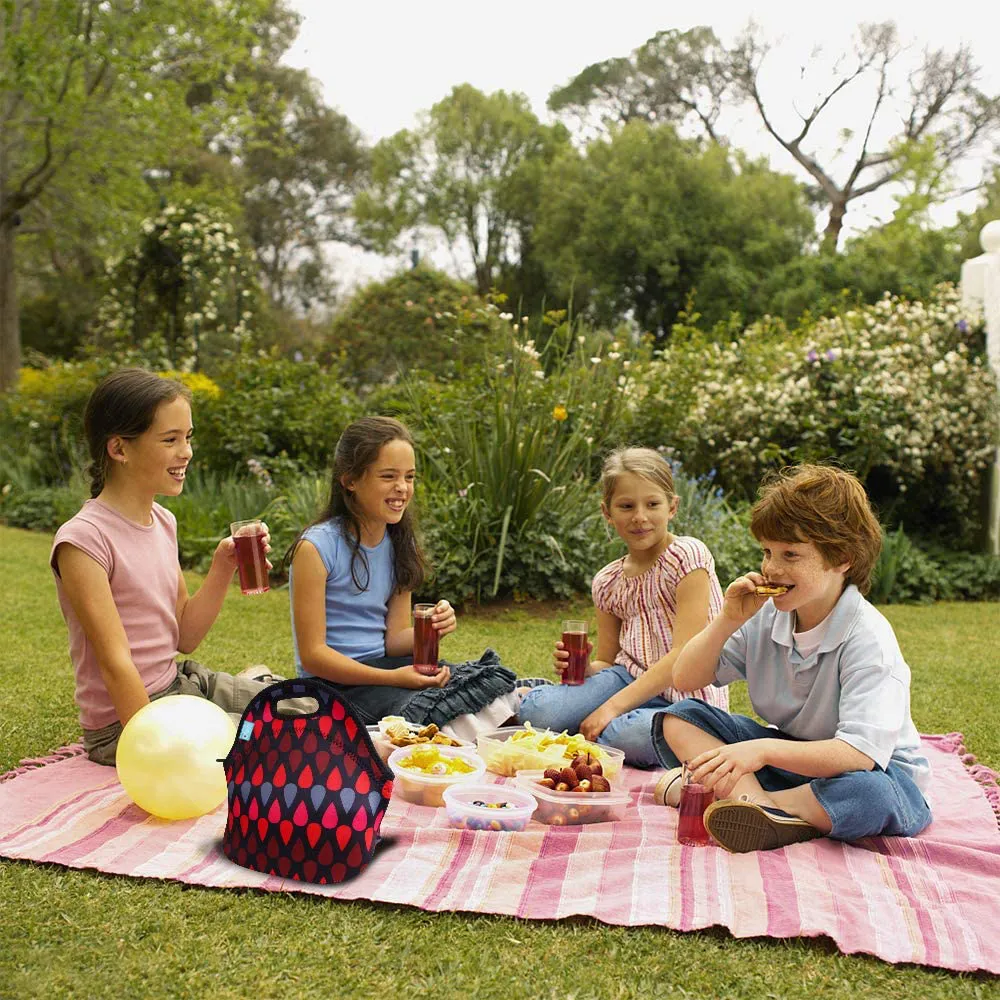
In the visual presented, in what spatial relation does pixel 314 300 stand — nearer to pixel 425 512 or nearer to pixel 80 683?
pixel 425 512

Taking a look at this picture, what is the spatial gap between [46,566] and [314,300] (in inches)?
1054

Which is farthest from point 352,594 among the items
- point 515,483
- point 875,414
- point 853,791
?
point 875,414

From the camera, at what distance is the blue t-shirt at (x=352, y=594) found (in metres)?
3.90

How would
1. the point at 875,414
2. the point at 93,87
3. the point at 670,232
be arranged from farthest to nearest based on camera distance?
the point at 670,232 → the point at 93,87 → the point at 875,414

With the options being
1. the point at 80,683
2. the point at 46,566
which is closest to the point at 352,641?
the point at 80,683

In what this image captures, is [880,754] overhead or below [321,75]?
below

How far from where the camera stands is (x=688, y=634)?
145 inches

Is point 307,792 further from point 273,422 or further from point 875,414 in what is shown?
point 273,422

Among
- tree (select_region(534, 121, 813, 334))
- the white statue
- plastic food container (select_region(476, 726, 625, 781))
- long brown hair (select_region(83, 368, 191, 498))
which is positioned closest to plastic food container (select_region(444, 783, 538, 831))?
plastic food container (select_region(476, 726, 625, 781))

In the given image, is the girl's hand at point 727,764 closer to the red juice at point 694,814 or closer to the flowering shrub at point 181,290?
the red juice at point 694,814

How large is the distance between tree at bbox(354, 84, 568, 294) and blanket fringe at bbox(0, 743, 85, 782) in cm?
3053

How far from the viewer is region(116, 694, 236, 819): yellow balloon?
2.86 metres

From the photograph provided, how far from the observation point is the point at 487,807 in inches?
116

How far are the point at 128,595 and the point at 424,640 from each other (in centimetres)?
98
